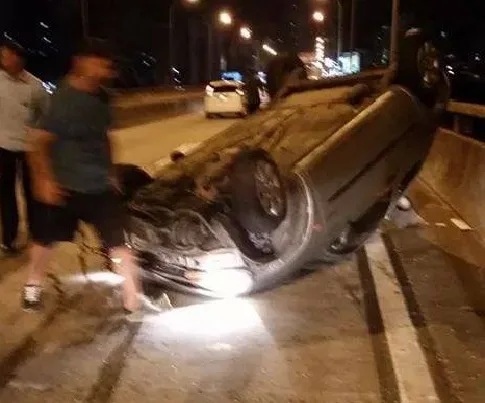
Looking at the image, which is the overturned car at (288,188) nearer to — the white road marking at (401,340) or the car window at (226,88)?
the white road marking at (401,340)

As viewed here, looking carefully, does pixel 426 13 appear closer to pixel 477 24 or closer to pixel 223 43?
pixel 477 24

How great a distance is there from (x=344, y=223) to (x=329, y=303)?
2.07 feet

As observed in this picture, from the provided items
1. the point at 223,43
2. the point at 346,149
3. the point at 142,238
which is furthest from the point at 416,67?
the point at 223,43

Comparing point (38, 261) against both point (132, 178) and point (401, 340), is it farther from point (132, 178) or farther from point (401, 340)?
point (401, 340)

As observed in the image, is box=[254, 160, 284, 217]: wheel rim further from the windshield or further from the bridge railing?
the windshield

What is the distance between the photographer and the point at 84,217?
5.79 m

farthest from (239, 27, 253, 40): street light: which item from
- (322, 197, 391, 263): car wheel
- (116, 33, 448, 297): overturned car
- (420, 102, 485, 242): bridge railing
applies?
(322, 197, 391, 263): car wheel

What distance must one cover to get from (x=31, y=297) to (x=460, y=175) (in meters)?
5.89

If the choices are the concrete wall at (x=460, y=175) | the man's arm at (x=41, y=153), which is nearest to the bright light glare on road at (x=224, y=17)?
the concrete wall at (x=460, y=175)

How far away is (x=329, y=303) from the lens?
625 cm

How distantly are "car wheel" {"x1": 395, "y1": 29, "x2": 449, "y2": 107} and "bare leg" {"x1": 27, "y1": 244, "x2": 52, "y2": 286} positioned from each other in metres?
3.58

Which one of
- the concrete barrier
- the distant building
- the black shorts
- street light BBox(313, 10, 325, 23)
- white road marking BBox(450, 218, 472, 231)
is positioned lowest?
the distant building

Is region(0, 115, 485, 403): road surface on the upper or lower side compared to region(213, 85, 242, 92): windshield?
upper

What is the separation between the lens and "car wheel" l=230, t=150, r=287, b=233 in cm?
579
